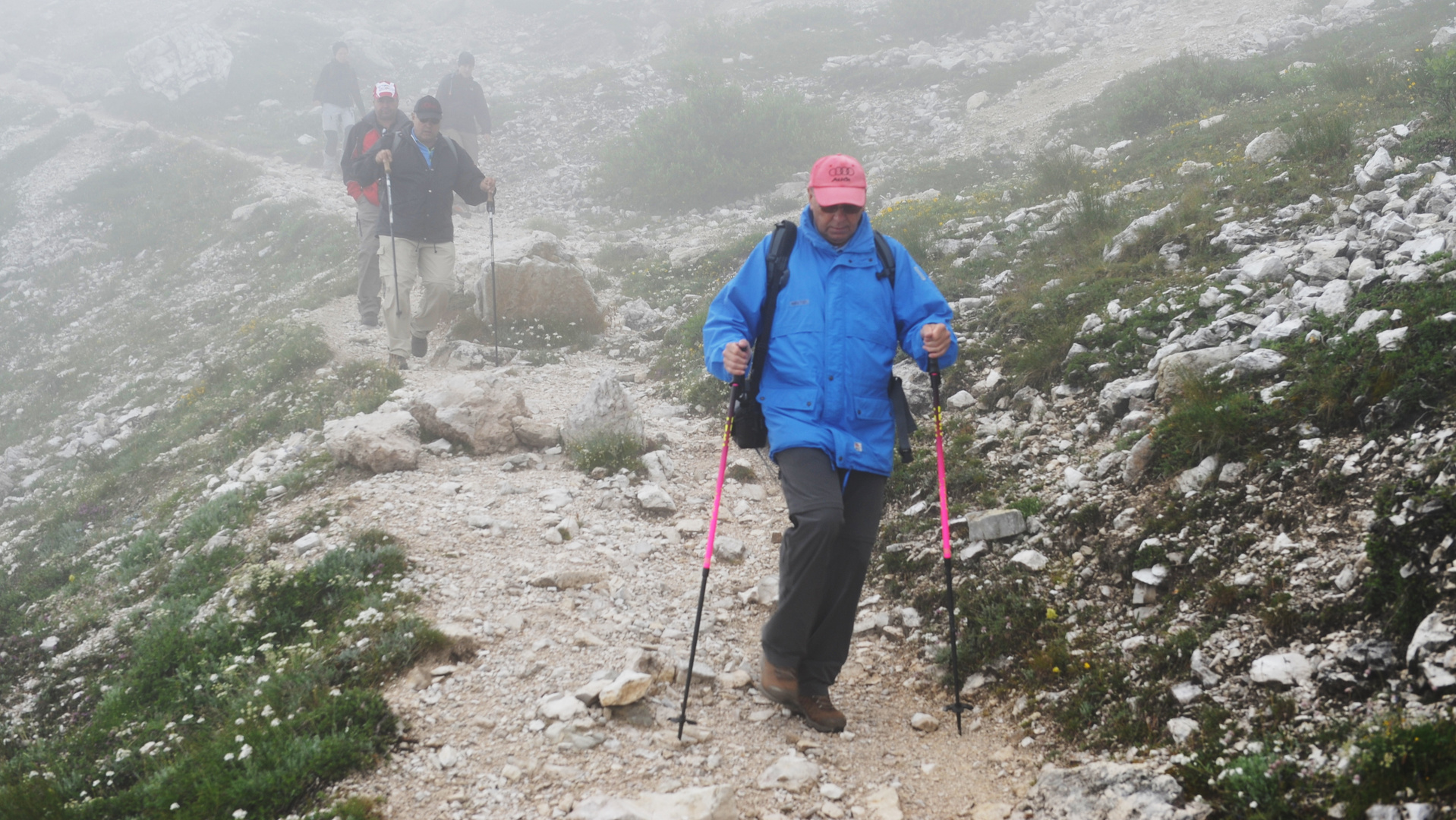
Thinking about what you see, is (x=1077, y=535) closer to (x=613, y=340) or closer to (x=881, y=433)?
(x=881, y=433)

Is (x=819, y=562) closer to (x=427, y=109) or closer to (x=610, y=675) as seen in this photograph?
(x=610, y=675)

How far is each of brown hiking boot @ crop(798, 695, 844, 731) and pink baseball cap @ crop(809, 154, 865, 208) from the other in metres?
2.55

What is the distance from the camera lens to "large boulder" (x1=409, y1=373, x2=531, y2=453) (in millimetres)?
8359

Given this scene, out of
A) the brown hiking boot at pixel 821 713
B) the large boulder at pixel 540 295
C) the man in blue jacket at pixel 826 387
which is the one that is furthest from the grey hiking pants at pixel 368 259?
the brown hiking boot at pixel 821 713

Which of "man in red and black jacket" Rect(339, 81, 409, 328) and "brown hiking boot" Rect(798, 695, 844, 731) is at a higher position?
"man in red and black jacket" Rect(339, 81, 409, 328)

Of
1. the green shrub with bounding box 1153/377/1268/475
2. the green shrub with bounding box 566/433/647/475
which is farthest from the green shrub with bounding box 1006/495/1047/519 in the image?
the green shrub with bounding box 566/433/647/475

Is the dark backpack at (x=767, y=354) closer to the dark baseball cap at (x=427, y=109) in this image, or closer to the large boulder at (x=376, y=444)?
the large boulder at (x=376, y=444)

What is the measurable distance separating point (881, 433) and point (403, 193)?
28.8ft

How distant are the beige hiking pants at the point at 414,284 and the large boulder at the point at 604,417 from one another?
4145 millimetres

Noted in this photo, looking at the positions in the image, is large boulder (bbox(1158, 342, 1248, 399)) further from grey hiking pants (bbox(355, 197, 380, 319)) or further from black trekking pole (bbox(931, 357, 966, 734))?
grey hiking pants (bbox(355, 197, 380, 319))

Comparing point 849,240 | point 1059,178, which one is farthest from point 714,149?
point 849,240

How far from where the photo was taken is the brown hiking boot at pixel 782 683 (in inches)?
171

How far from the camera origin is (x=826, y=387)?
412 centimetres

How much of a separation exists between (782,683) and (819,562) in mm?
790
